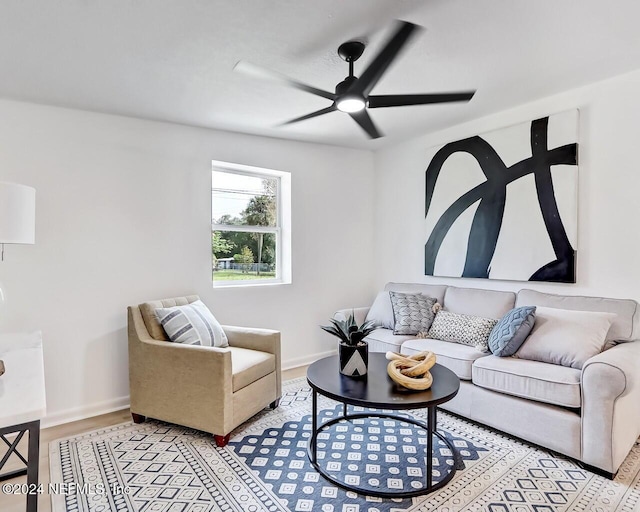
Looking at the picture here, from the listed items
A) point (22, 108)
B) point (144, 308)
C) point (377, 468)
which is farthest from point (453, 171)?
point (22, 108)

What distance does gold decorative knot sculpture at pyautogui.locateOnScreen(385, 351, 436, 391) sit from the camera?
2027 millimetres

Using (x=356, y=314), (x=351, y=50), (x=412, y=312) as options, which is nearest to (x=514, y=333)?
(x=412, y=312)

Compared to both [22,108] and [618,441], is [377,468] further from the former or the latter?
[22,108]

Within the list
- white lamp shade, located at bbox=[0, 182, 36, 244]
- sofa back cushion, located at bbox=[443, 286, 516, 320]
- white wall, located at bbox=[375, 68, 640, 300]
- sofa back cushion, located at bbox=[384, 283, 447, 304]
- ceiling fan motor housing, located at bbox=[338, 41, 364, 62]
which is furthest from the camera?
sofa back cushion, located at bbox=[384, 283, 447, 304]

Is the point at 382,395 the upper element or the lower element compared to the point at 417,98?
lower

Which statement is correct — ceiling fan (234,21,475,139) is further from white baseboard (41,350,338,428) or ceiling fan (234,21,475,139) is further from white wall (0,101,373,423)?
white baseboard (41,350,338,428)

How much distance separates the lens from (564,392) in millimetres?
2178

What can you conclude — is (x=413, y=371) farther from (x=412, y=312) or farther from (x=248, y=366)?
(x=412, y=312)

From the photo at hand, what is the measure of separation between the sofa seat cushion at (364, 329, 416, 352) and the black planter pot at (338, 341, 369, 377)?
1018mm

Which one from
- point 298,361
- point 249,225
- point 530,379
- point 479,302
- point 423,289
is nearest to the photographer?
point 530,379

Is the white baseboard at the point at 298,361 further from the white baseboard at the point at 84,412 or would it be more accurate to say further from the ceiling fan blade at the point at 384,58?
the ceiling fan blade at the point at 384,58

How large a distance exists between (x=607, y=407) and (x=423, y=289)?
1.89 metres

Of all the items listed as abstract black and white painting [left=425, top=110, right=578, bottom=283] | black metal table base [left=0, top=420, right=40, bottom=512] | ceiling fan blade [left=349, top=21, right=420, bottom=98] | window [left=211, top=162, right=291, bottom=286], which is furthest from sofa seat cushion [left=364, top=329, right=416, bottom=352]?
black metal table base [left=0, top=420, right=40, bottom=512]

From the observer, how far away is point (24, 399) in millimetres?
1246
